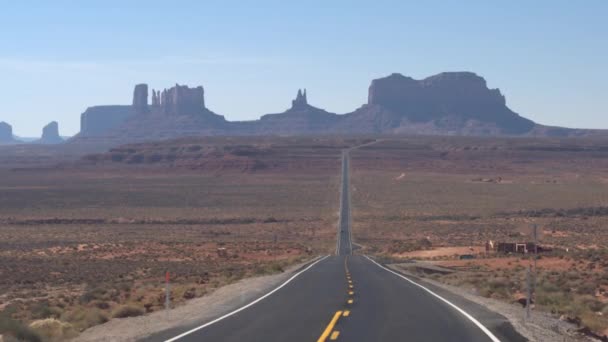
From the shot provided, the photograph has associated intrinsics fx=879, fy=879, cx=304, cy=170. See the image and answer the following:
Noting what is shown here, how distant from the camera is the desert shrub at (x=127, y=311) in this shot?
21.5 metres

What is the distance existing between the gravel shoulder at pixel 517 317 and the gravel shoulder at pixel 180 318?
5.76 meters

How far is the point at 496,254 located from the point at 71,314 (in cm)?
3042

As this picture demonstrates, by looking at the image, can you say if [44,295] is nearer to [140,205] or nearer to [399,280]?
[399,280]

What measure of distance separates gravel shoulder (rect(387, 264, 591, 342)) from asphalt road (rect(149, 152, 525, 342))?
0.32 ft

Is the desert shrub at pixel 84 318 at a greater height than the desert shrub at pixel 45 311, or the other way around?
the desert shrub at pixel 84 318

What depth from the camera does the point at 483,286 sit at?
29.2m

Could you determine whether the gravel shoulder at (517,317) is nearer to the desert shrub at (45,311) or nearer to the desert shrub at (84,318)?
the desert shrub at (84,318)

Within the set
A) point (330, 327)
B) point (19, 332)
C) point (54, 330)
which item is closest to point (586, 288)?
point (330, 327)

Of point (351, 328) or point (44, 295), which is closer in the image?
point (351, 328)

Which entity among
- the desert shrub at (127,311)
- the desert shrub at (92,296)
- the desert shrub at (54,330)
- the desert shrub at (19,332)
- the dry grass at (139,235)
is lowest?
the dry grass at (139,235)

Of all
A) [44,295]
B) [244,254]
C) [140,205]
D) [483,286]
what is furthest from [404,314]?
[140,205]

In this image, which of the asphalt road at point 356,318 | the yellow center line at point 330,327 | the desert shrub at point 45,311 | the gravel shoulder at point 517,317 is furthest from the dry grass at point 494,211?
the desert shrub at point 45,311

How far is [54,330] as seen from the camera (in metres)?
17.6

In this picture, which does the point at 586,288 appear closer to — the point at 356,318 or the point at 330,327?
the point at 356,318
